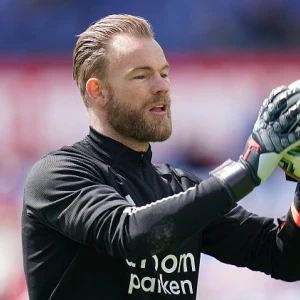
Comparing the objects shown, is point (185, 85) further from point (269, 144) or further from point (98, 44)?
point (269, 144)

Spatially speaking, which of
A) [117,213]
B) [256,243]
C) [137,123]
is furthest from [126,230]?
[256,243]

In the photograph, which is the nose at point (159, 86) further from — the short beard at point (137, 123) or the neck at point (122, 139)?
the neck at point (122, 139)

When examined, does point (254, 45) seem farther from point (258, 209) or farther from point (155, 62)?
point (155, 62)

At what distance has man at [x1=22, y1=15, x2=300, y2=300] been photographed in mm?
2006

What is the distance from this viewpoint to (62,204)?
2168 mm

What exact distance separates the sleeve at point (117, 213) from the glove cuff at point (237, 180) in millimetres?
16

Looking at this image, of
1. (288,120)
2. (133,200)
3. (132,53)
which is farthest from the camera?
(132,53)

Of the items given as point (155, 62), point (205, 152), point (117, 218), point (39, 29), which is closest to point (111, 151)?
point (155, 62)

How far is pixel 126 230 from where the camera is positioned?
6.63 ft

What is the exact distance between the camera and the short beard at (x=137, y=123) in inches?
95.9

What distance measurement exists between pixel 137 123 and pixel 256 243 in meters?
0.49

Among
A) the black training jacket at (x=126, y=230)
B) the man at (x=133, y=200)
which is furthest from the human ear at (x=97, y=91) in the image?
the black training jacket at (x=126, y=230)

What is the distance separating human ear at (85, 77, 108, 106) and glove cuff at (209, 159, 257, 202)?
24.1 inches

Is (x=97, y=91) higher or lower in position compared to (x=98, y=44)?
lower
